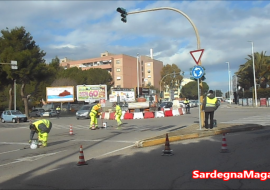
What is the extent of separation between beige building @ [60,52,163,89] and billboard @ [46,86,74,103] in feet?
100

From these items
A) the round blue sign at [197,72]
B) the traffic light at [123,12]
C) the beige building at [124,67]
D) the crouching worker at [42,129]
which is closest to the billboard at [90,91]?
the beige building at [124,67]

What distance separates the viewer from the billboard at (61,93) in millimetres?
55875

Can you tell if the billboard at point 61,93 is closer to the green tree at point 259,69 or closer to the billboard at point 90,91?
the billboard at point 90,91

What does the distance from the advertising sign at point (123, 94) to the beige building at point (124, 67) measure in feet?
70.2

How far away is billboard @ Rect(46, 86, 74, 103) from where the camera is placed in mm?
→ 55875

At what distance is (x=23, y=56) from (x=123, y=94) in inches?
893

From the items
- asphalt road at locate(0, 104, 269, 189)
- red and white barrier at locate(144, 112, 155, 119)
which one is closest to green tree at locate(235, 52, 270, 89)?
red and white barrier at locate(144, 112, 155, 119)

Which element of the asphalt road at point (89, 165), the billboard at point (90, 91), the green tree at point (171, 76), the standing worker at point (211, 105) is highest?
the green tree at point (171, 76)

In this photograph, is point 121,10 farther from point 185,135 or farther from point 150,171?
point 150,171

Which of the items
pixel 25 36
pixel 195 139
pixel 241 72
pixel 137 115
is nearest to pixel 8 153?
pixel 195 139

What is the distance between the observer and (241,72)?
6053cm

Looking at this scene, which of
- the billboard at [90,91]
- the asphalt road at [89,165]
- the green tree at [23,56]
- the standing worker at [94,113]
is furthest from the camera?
the billboard at [90,91]

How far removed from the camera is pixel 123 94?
60.6m

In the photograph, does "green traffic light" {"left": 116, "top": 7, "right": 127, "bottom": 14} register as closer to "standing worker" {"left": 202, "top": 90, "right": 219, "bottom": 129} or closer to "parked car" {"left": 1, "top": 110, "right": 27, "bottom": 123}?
"standing worker" {"left": 202, "top": 90, "right": 219, "bottom": 129}
